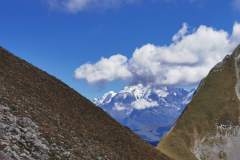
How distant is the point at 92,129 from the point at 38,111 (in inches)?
273

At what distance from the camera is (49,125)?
111 ft

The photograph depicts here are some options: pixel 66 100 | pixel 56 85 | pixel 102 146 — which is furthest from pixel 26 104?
pixel 56 85

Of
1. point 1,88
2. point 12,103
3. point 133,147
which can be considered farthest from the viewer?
point 133,147

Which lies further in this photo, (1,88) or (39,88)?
(39,88)

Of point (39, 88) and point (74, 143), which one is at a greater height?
point (39, 88)

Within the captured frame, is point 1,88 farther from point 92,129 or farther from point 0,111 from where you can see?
point 92,129

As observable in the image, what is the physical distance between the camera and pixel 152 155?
154ft

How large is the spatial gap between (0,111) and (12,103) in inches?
120

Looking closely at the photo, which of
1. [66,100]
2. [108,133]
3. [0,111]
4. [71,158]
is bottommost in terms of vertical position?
[71,158]

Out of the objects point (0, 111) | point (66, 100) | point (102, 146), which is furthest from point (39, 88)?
point (0, 111)

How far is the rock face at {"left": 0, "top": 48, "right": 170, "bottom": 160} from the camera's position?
28.0m

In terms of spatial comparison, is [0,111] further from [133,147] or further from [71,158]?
[133,147]

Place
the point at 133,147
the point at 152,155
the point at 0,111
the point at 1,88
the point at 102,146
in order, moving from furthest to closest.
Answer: the point at 152,155 < the point at 133,147 < the point at 102,146 < the point at 1,88 < the point at 0,111

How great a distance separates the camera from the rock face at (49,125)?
91.9 feet
